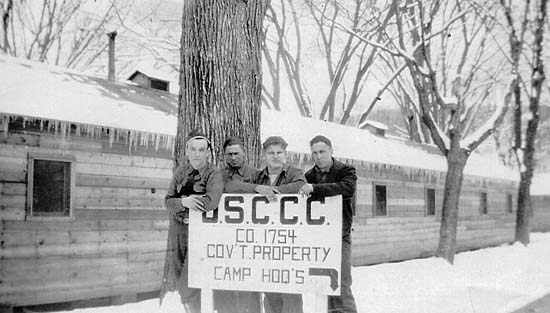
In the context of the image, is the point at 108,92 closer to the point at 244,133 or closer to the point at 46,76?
the point at 46,76

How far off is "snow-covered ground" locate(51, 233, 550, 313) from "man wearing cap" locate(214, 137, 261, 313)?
42cm

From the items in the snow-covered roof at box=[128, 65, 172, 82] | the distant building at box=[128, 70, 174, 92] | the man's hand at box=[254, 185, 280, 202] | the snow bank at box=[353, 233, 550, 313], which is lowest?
the snow bank at box=[353, 233, 550, 313]

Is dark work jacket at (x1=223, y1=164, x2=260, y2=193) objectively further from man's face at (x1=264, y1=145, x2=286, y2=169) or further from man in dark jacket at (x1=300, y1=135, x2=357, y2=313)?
man in dark jacket at (x1=300, y1=135, x2=357, y2=313)

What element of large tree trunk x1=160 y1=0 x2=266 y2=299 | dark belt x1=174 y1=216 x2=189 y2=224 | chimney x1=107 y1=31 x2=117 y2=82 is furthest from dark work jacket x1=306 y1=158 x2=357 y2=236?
chimney x1=107 y1=31 x2=117 y2=82

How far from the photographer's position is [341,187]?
14.6 feet

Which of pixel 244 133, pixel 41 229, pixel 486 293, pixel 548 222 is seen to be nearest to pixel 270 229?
pixel 244 133

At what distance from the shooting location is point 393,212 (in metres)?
15.1

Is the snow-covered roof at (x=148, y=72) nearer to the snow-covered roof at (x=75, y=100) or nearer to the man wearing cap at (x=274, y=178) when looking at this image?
the snow-covered roof at (x=75, y=100)

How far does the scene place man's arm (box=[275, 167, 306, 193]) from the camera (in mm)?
4324

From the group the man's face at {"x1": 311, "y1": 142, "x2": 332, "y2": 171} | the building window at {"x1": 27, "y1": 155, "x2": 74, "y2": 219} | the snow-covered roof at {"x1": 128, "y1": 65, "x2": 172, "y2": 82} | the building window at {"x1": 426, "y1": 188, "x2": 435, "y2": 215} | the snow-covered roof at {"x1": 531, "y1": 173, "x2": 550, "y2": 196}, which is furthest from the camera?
the snow-covered roof at {"x1": 531, "y1": 173, "x2": 550, "y2": 196}

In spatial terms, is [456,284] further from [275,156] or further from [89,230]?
[275,156]

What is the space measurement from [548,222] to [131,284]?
28.6m

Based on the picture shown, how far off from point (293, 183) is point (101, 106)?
500 centimetres

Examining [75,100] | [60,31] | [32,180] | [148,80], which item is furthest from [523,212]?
[60,31]
